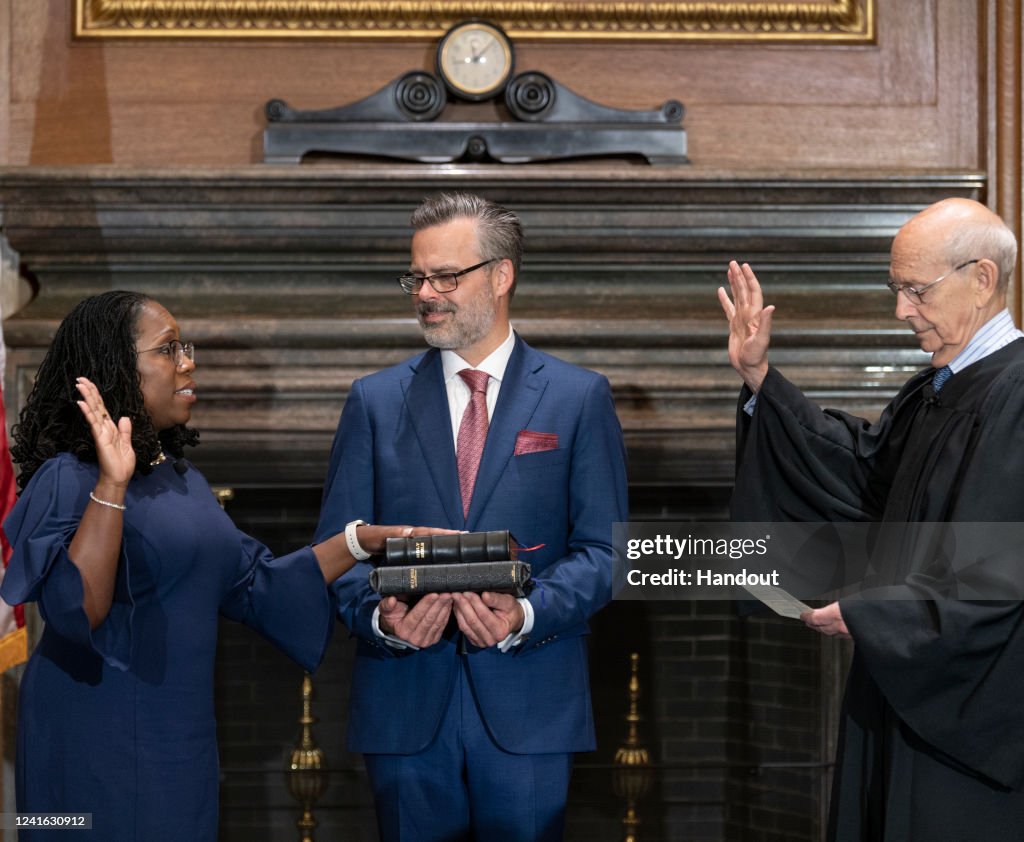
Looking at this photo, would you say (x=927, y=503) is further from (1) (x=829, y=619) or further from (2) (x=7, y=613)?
(2) (x=7, y=613)

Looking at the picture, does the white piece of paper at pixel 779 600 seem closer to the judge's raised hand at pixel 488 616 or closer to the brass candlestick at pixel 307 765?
the judge's raised hand at pixel 488 616

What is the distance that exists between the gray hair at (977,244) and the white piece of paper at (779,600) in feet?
2.61

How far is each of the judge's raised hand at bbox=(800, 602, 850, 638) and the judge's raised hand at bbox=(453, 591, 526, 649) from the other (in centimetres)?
59

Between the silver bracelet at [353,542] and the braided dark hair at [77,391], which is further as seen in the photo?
the silver bracelet at [353,542]

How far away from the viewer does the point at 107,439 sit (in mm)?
2525

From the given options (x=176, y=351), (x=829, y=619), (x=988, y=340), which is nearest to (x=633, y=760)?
(x=829, y=619)

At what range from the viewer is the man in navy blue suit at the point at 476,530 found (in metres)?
2.79

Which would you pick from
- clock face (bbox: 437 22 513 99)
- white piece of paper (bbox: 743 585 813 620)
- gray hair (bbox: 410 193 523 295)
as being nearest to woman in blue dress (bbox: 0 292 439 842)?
gray hair (bbox: 410 193 523 295)

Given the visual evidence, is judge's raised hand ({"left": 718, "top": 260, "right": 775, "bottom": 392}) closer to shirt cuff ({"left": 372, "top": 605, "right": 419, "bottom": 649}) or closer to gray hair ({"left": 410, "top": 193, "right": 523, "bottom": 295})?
gray hair ({"left": 410, "top": 193, "right": 523, "bottom": 295})

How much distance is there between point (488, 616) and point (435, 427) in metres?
0.49

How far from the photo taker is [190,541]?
2734 mm

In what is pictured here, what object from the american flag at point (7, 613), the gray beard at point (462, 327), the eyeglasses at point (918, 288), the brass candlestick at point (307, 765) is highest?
the eyeglasses at point (918, 288)

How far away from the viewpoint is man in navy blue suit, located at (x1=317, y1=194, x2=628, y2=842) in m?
2.79

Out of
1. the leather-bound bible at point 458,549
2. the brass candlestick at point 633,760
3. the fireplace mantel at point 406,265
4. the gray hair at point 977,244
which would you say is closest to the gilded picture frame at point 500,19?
the fireplace mantel at point 406,265
